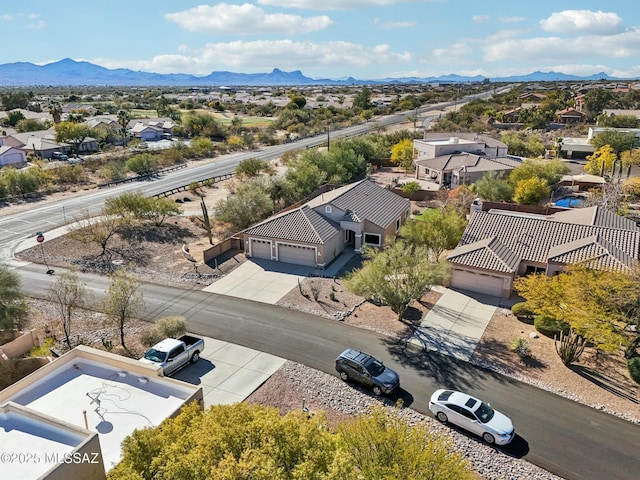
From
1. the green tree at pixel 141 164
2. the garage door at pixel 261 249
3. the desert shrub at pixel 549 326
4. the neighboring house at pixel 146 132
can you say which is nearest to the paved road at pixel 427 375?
the desert shrub at pixel 549 326

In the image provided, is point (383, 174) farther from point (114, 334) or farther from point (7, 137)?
point (7, 137)

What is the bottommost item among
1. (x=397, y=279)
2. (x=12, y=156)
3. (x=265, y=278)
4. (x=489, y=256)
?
(x=265, y=278)

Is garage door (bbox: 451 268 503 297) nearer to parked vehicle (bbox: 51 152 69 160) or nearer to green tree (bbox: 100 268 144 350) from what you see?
green tree (bbox: 100 268 144 350)

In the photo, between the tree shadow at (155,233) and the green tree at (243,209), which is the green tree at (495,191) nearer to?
the green tree at (243,209)

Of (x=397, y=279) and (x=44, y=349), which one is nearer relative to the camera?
(x=44, y=349)

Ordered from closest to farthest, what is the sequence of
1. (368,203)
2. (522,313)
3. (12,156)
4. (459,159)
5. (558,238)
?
1. (522,313)
2. (558,238)
3. (368,203)
4. (459,159)
5. (12,156)

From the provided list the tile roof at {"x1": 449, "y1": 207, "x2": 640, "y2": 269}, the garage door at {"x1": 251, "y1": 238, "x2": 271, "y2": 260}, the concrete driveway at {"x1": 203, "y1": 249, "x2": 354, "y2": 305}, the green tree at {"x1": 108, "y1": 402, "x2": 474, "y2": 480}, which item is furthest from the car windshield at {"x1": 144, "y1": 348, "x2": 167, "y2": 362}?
the tile roof at {"x1": 449, "y1": 207, "x2": 640, "y2": 269}

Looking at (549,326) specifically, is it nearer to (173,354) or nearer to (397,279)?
(397,279)

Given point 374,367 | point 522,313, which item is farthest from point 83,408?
point 522,313

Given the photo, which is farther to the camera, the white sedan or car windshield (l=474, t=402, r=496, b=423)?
car windshield (l=474, t=402, r=496, b=423)
